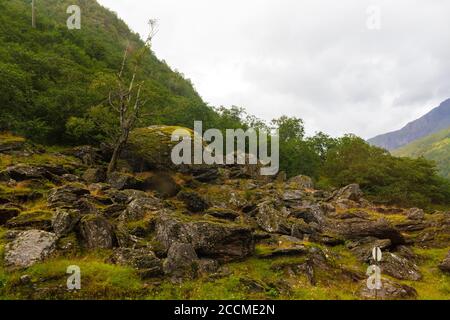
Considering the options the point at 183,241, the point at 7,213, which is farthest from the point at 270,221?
the point at 7,213

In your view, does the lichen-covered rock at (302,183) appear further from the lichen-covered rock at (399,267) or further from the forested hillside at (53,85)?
the lichen-covered rock at (399,267)

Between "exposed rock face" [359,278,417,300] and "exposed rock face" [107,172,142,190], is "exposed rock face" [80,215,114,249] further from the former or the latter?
"exposed rock face" [359,278,417,300]

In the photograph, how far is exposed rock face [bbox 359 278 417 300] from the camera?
18781 mm

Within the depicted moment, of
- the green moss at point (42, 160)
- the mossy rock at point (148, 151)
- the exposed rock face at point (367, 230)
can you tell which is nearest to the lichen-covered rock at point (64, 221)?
the green moss at point (42, 160)

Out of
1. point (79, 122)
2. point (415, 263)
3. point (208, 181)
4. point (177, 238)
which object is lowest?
point (415, 263)

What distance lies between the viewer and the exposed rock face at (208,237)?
21.3 m

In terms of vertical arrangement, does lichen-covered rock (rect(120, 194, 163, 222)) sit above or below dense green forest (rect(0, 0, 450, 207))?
below

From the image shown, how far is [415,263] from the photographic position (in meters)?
25.5

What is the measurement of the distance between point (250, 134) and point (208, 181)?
36900 mm

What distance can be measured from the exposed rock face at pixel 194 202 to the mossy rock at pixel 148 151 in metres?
7.99

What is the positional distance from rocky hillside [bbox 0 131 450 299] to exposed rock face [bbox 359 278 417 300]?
0.07 m

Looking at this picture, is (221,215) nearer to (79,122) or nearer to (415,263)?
(415,263)

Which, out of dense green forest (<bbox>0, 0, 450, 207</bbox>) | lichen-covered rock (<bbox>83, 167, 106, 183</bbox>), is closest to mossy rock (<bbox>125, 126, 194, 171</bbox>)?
dense green forest (<bbox>0, 0, 450, 207</bbox>)
